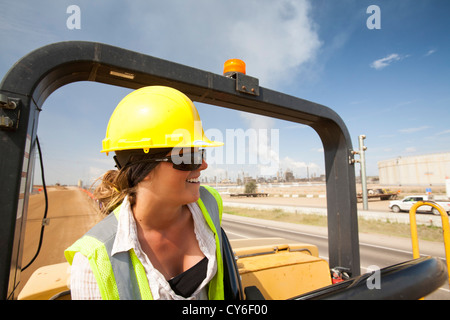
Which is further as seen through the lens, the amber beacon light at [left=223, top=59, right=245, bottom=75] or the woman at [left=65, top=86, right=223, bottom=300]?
the amber beacon light at [left=223, top=59, right=245, bottom=75]

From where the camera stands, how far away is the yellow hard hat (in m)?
1.30

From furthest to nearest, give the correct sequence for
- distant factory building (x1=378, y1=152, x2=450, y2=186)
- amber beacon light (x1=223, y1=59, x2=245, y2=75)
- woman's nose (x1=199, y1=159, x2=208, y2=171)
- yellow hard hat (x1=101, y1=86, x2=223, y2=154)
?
distant factory building (x1=378, y1=152, x2=450, y2=186)
amber beacon light (x1=223, y1=59, x2=245, y2=75)
woman's nose (x1=199, y1=159, x2=208, y2=171)
yellow hard hat (x1=101, y1=86, x2=223, y2=154)

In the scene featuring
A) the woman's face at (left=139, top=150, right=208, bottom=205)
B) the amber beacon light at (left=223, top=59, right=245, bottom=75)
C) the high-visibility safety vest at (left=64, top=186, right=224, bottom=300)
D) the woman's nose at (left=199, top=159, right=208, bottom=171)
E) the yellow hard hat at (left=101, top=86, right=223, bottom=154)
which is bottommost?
the high-visibility safety vest at (left=64, top=186, right=224, bottom=300)

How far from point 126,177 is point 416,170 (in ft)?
228

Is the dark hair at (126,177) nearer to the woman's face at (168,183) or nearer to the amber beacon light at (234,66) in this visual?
the woman's face at (168,183)

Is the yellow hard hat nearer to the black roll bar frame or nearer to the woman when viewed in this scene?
the woman

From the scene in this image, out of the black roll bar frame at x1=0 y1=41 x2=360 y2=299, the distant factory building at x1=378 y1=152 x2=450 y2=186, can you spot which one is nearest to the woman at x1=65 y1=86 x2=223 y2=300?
the black roll bar frame at x1=0 y1=41 x2=360 y2=299

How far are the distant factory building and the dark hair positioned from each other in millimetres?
64524

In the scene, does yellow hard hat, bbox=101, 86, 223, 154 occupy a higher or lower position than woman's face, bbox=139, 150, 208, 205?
higher

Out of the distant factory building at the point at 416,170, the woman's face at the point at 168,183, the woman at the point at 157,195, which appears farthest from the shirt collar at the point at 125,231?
the distant factory building at the point at 416,170

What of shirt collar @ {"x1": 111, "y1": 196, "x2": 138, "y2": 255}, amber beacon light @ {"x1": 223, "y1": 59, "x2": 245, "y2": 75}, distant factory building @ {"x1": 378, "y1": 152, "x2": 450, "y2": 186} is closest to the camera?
shirt collar @ {"x1": 111, "y1": 196, "x2": 138, "y2": 255}

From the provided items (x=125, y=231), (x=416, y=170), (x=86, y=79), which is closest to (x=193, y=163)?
(x=125, y=231)
